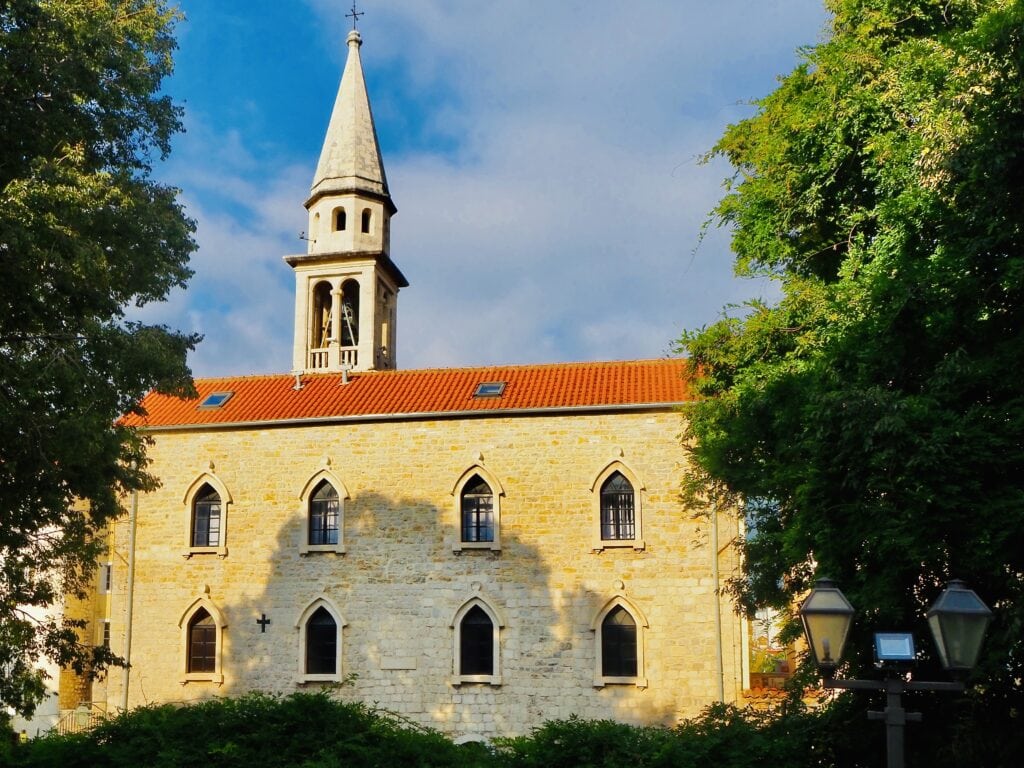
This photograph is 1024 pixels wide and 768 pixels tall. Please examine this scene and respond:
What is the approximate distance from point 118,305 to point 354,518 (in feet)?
32.9

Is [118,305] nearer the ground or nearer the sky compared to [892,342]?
nearer the sky

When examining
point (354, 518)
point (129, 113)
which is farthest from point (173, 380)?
point (354, 518)

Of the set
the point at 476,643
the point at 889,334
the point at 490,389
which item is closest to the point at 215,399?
the point at 490,389

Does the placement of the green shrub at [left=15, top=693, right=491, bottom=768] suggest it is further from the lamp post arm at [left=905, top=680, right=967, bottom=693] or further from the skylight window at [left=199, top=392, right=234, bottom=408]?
the skylight window at [left=199, top=392, right=234, bottom=408]

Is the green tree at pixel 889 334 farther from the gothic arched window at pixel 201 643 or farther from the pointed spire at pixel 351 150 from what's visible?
the pointed spire at pixel 351 150

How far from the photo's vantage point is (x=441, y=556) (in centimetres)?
2342

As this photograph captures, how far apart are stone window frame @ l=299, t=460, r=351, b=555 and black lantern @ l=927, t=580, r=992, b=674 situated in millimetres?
18424

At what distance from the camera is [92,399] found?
1388cm

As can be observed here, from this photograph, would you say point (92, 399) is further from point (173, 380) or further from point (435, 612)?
point (435, 612)

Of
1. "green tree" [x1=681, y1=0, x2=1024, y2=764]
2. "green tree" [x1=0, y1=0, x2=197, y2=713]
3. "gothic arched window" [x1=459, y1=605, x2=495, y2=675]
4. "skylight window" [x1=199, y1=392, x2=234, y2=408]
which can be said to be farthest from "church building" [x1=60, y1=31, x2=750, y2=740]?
"green tree" [x1=0, y1=0, x2=197, y2=713]

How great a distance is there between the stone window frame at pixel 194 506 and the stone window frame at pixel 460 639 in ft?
19.8

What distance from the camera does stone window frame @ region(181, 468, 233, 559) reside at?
24.5m

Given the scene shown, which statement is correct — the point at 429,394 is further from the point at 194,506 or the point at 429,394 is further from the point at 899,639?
the point at 899,639

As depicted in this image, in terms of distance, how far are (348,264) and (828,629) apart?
26.2m
